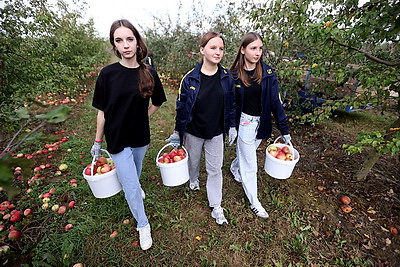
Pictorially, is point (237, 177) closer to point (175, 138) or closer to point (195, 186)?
point (195, 186)

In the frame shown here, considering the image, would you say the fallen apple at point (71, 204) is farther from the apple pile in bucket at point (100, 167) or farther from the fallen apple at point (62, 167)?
the fallen apple at point (62, 167)

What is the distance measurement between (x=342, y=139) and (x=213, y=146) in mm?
3517

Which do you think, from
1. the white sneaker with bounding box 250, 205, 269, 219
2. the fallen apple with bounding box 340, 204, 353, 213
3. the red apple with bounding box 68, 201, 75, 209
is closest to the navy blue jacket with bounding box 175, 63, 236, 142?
the white sneaker with bounding box 250, 205, 269, 219

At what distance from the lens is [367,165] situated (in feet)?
10.3

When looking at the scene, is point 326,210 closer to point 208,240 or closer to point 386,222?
point 386,222

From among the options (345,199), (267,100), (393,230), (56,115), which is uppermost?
(56,115)

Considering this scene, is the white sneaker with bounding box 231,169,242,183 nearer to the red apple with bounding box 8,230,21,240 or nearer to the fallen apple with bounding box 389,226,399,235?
the fallen apple with bounding box 389,226,399,235

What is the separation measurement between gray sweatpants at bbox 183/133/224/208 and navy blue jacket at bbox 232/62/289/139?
1.30 feet

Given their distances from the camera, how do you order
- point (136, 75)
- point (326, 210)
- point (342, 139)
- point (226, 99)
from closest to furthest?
1. point (136, 75)
2. point (226, 99)
3. point (326, 210)
4. point (342, 139)

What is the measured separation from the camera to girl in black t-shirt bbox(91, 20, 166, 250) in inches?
70.5

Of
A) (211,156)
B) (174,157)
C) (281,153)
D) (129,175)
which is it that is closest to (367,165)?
(281,153)

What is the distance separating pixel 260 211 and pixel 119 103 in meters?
2.06

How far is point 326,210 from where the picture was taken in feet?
9.14

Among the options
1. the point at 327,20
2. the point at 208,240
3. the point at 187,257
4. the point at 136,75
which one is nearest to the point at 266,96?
the point at 327,20
